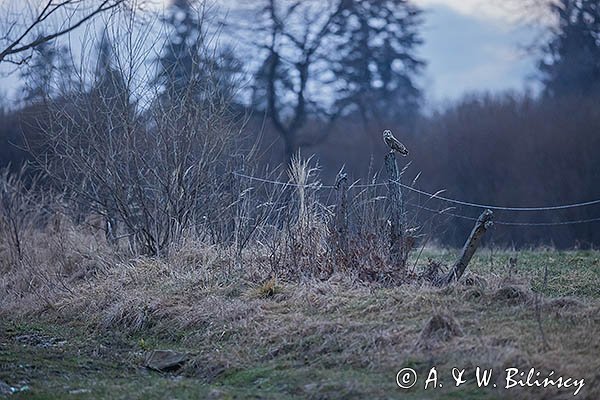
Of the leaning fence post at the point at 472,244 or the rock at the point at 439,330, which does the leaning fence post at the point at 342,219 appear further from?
the rock at the point at 439,330

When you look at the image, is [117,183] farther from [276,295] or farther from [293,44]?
[293,44]

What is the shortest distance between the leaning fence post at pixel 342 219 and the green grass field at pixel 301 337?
63 centimetres

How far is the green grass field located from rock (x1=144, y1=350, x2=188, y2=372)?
0.33ft

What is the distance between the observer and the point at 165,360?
27.6ft

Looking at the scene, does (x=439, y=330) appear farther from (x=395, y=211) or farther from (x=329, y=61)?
(x=329, y=61)

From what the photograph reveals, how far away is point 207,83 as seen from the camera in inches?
553

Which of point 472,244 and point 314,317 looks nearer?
point 314,317

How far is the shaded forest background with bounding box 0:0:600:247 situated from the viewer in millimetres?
19939

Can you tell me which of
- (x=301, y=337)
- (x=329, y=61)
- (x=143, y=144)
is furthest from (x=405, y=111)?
(x=301, y=337)

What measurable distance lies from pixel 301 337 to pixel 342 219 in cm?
296

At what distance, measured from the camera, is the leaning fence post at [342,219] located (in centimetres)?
1080

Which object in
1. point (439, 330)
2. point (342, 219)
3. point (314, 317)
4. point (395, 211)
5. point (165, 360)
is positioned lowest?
point (165, 360)

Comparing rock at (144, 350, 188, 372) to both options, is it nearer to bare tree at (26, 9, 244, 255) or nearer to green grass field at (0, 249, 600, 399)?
green grass field at (0, 249, 600, 399)

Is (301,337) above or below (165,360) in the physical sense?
above
